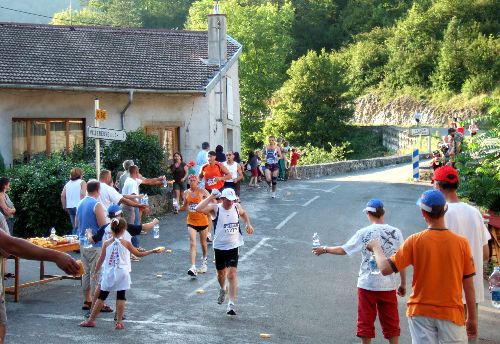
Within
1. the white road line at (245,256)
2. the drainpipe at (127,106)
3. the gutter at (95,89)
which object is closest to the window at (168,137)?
the drainpipe at (127,106)

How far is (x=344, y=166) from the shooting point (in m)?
40.8

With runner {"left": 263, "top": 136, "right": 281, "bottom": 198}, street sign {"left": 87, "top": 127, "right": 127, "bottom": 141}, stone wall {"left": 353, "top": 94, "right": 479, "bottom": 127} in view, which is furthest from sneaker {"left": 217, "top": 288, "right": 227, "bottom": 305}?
stone wall {"left": 353, "top": 94, "right": 479, "bottom": 127}

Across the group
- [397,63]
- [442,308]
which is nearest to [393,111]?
[397,63]

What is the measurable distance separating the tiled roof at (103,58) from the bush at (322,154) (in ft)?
46.5

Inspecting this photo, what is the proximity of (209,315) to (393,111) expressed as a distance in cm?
5470

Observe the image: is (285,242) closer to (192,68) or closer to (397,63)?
(192,68)

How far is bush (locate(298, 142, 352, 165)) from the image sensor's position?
4873 centimetres

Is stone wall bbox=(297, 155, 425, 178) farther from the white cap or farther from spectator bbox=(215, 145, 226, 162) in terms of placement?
the white cap

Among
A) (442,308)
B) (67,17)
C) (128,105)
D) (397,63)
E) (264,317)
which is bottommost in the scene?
(264,317)

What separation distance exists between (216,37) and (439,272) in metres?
24.2

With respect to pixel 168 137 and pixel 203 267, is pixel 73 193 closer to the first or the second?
pixel 203 267

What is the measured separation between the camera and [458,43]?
6253 cm

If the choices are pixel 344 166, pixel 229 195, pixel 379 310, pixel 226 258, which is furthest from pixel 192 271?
pixel 344 166

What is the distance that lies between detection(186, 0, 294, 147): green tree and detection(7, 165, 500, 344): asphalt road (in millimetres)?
45168
